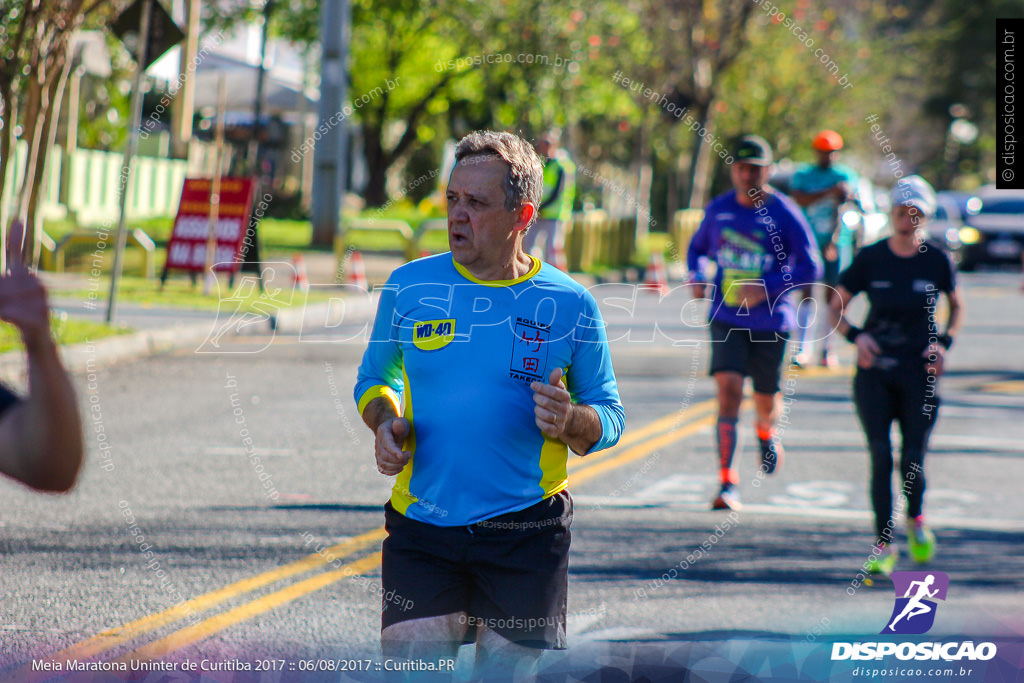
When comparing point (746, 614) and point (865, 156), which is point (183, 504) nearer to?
point (746, 614)

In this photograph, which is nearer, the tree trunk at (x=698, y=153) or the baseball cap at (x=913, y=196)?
the baseball cap at (x=913, y=196)

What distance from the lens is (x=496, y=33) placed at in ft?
60.8

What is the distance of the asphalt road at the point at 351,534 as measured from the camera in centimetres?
510

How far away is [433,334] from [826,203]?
33.9ft

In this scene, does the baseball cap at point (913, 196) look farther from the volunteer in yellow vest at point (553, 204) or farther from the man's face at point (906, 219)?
the volunteer in yellow vest at point (553, 204)

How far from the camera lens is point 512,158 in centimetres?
351

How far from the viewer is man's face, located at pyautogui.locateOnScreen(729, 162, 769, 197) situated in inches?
312

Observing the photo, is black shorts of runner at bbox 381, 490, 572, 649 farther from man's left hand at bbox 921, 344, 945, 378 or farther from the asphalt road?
man's left hand at bbox 921, 344, 945, 378

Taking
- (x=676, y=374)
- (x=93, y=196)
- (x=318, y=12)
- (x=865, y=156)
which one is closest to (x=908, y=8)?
(x=865, y=156)

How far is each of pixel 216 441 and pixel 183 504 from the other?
1.95m

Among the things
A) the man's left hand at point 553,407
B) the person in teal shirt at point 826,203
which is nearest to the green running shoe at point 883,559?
the man's left hand at point 553,407

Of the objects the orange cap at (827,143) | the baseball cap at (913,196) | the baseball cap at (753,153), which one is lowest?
the baseball cap at (913,196)

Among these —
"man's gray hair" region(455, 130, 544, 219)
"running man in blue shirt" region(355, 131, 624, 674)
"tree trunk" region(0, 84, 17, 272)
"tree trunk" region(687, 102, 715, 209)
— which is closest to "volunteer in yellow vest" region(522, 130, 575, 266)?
"tree trunk" region(0, 84, 17, 272)

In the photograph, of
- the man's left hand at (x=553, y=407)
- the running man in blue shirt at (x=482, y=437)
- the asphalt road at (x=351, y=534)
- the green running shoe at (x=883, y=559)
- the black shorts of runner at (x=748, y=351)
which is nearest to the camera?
the man's left hand at (x=553, y=407)
